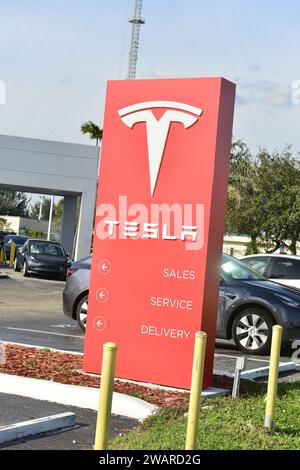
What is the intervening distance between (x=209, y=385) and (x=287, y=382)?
1301mm

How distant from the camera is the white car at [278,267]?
15523 mm

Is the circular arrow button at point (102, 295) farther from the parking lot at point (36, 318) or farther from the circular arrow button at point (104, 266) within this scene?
the parking lot at point (36, 318)

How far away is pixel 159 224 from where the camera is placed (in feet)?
28.2

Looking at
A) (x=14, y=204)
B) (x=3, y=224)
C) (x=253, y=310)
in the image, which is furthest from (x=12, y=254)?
(x=14, y=204)

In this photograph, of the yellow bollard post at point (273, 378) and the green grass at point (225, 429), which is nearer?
the green grass at point (225, 429)

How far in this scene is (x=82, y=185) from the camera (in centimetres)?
3591

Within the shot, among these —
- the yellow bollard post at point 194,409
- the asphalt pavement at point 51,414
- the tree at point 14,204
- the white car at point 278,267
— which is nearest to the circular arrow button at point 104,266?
the asphalt pavement at point 51,414

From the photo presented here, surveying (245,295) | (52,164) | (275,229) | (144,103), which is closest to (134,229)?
(144,103)

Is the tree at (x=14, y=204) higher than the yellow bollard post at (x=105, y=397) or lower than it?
higher

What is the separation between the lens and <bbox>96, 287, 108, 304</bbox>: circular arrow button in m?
8.86

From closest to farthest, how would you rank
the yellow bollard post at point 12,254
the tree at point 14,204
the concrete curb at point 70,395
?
1. the concrete curb at point 70,395
2. the yellow bollard post at point 12,254
3. the tree at point 14,204

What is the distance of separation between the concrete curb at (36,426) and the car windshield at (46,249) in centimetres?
2168

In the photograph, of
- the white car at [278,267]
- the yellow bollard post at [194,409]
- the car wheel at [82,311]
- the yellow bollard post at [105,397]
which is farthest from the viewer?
the white car at [278,267]

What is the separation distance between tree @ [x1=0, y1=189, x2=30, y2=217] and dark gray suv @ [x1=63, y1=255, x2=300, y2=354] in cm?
8502
